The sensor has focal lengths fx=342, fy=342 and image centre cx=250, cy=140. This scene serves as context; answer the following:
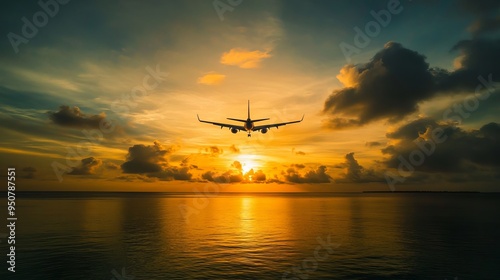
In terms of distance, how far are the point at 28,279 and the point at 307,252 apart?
36071 mm

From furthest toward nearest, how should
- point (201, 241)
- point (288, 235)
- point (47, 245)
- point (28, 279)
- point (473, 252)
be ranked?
point (288, 235) → point (201, 241) → point (47, 245) → point (473, 252) → point (28, 279)

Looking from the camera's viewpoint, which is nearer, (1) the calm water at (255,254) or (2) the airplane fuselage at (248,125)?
(1) the calm water at (255,254)

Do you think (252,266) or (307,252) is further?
(307,252)

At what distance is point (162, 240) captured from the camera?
62406mm

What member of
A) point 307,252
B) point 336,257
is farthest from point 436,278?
point 307,252

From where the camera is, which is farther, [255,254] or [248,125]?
[248,125]

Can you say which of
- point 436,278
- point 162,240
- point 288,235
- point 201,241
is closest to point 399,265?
point 436,278

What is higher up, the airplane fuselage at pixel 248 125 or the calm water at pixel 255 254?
the airplane fuselage at pixel 248 125

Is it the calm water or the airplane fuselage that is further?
the airplane fuselage

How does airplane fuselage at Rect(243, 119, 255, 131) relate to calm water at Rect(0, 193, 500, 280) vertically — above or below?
above

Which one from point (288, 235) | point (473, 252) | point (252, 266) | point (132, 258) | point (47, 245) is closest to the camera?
point (252, 266)

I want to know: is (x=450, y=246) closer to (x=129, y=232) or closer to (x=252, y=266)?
(x=252, y=266)

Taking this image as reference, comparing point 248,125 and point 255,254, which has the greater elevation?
point 248,125

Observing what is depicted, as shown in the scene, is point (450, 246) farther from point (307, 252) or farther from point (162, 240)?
point (162, 240)
